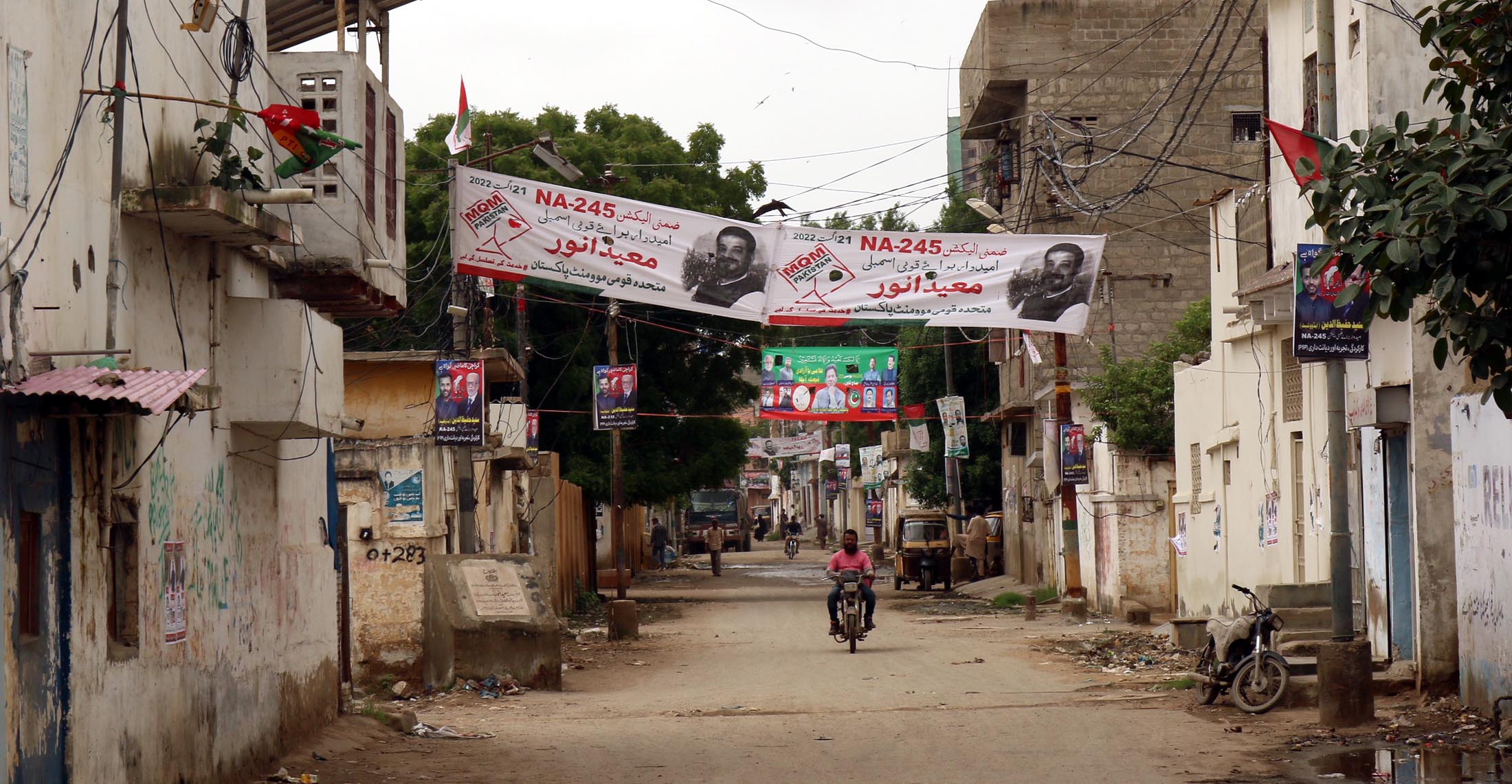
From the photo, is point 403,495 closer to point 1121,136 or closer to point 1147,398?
point 1147,398

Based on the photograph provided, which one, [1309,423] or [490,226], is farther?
[1309,423]

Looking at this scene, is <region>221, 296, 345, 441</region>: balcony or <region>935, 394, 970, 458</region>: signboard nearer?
<region>221, 296, 345, 441</region>: balcony

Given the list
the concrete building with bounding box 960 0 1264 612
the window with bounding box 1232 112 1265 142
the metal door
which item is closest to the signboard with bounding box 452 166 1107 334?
the metal door

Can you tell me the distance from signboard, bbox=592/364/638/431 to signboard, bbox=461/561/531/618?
10536mm

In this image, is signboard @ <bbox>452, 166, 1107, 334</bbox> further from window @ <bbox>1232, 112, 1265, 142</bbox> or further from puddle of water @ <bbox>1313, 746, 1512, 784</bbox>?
window @ <bbox>1232, 112, 1265, 142</bbox>

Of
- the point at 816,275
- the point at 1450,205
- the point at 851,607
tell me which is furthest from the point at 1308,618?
the point at 1450,205

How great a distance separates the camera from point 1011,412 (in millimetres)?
39031

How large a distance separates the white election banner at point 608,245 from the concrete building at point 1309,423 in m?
4.98

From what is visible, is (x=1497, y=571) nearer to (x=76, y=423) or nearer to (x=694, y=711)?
(x=694, y=711)

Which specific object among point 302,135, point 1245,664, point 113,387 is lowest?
point 1245,664

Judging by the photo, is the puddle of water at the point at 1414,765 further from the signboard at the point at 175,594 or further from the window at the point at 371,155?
the window at the point at 371,155

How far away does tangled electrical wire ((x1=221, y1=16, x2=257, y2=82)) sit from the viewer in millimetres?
9812

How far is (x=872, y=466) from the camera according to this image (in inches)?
2633

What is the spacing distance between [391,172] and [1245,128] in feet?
93.0
